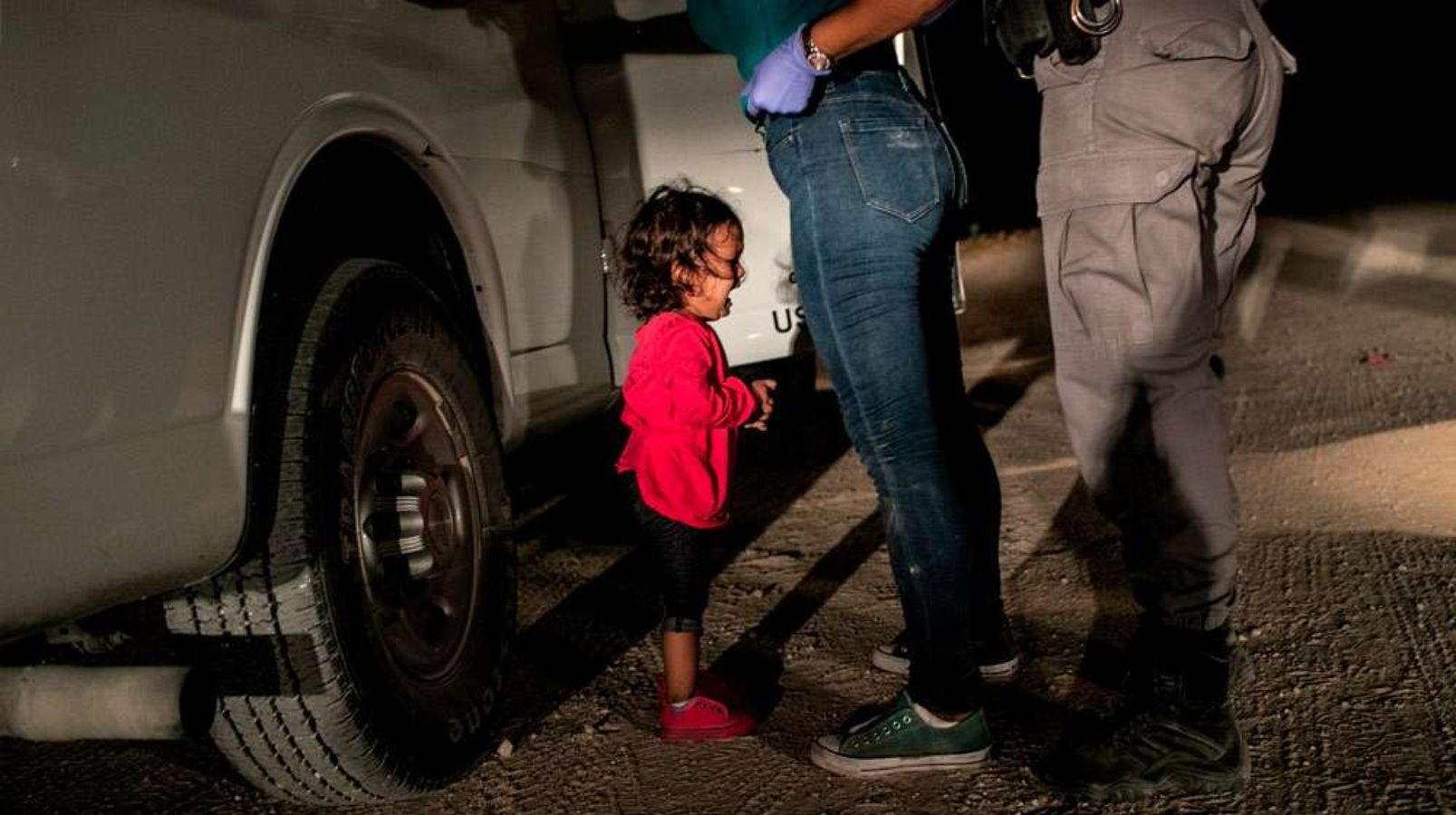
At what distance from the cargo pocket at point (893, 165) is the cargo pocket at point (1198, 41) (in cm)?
41

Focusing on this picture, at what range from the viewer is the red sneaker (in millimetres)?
2531

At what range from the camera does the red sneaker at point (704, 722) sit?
8.30 feet

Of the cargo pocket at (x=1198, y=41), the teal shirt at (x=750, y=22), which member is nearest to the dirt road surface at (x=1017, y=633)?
the cargo pocket at (x=1198, y=41)

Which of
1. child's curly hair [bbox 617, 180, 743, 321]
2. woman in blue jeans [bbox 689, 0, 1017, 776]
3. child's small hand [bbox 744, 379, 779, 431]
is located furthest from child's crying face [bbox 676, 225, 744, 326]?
woman in blue jeans [bbox 689, 0, 1017, 776]

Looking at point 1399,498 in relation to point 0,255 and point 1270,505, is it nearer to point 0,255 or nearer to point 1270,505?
point 1270,505

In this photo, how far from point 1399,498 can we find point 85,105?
127 inches

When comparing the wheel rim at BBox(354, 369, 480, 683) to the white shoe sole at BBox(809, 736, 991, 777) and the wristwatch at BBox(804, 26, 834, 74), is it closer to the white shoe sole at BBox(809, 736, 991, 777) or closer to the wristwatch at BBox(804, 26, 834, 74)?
the white shoe sole at BBox(809, 736, 991, 777)

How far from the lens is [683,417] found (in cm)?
248

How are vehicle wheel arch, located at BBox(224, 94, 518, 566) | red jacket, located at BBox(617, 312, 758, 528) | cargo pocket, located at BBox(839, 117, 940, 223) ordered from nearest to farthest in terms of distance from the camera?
vehicle wheel arch, located at BBox(224, 94, 518, 566) < cargo pocket, located at BBox(839, 117, 940, 223) < red jacket, located at BBox(617, 312, 758, 528)

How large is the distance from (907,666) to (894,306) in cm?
95

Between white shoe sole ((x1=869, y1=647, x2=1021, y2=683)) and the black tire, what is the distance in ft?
2.65

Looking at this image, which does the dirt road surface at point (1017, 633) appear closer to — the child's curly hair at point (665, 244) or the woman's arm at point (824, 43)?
the child's curly hair at point (665, 244)

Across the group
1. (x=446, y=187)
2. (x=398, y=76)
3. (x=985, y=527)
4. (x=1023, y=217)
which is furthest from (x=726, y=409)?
(x=1023, y=217)

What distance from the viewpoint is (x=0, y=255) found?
1509 millimetres
